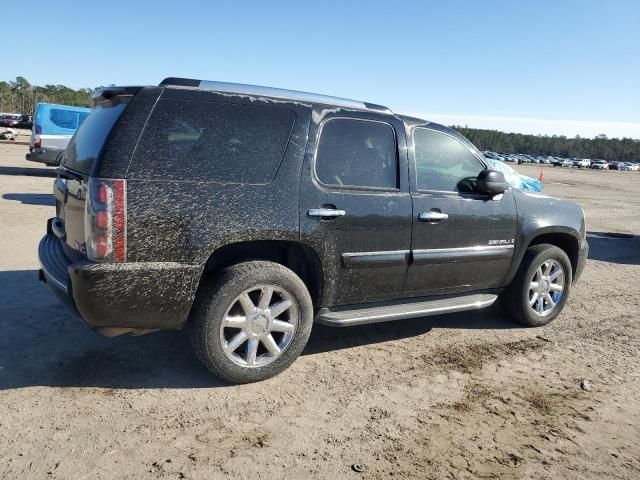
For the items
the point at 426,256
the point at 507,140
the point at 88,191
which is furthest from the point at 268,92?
the point at 507,140

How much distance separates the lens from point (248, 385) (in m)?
3.55

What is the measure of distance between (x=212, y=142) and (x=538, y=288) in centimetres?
340

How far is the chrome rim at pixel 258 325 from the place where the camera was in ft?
11.3

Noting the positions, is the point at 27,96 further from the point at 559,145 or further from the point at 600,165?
the point at 559,145

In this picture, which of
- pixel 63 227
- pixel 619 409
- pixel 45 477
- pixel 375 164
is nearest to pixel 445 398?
pixel 619 409

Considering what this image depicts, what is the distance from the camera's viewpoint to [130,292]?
3.10m

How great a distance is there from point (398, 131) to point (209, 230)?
5.76 feet

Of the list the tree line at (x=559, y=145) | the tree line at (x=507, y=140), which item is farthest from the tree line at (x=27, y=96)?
the tree line at (x=559, y=145)

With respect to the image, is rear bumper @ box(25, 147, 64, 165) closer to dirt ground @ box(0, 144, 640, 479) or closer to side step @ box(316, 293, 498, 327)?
dirt ground @ box(0, 144, 640, 479)

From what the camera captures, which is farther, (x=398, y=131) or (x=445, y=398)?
(x=398, y=131)

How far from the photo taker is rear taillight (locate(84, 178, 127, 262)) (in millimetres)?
2996

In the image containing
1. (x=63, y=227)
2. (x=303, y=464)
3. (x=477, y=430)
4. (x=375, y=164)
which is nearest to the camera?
(x=303, y=464)

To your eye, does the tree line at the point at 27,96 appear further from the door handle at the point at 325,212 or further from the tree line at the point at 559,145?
the door handle at the point at 325,212

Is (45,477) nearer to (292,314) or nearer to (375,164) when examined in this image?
(292,314)
